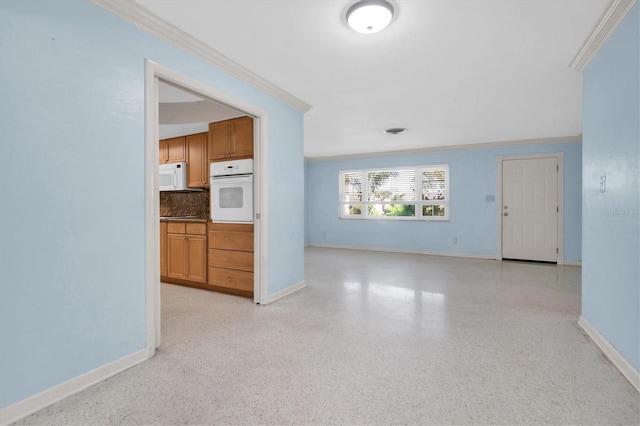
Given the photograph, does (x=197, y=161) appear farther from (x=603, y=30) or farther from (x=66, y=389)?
(x=603, y=30)

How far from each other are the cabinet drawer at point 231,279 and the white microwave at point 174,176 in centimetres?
148

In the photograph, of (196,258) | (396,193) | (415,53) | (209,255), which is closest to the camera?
(415,53)

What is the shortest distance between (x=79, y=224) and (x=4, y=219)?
32 centimetres

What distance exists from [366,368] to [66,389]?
1722 millimetres

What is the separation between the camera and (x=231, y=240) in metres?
3.71

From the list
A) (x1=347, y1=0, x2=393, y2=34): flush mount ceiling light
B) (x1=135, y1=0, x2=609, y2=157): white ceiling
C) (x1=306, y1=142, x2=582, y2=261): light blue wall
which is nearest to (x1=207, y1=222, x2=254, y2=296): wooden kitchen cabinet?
(x1=135, y1=0, x2=609, y2=157): white ceiling

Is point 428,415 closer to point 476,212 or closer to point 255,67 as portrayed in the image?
point 255,67

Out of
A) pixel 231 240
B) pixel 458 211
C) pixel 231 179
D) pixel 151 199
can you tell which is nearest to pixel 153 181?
pixel 151 199

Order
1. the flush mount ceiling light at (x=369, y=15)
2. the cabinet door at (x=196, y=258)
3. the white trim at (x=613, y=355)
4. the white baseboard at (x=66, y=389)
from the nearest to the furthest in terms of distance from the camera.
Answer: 1. the white baseboard at (x=66, y=389)
2. the white trim at (x=613, y=355)
3. the flush mount ceiling light at (x=369, y=15)
4. the cabinet door at (x=196, y=258)

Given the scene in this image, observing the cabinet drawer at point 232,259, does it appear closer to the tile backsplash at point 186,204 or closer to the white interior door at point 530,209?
the tile backsplash at point 186,204

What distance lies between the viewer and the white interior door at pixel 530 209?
5.87 meters

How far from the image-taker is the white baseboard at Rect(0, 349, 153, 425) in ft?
5.01

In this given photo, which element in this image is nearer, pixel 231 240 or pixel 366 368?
pixel 366 368

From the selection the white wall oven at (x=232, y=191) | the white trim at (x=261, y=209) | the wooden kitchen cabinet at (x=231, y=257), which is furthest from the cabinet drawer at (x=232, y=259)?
the white wall oven at (x=232, y=191)
